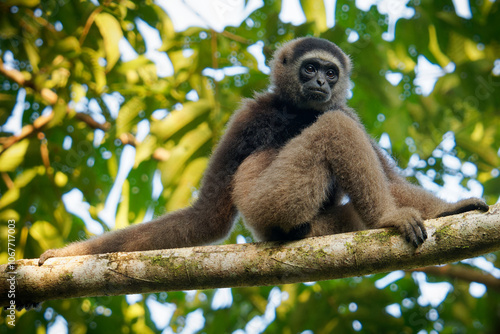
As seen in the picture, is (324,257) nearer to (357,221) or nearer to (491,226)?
(357,221)

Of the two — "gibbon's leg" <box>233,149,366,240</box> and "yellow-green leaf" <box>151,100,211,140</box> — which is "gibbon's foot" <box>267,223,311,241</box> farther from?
"yellow-green leaf" <box>151,100,211,140</box>

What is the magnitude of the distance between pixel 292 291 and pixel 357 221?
3047mm

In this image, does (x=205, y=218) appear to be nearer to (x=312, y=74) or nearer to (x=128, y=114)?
(x=128, y=114)

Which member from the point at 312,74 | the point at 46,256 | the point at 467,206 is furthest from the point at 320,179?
the point at 46,256

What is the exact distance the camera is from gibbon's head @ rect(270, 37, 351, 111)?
21.5 ft

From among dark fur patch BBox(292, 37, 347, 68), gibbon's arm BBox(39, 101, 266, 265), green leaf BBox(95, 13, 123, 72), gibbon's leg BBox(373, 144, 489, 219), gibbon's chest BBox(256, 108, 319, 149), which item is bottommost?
gibbon's leg BBox(373, 144, 489, 219)

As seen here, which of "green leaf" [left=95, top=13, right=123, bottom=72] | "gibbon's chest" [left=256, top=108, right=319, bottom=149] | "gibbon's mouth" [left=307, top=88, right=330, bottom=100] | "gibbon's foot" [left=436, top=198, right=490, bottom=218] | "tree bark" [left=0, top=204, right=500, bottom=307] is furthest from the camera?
"green leaf" [left=95, top=13, right=123, bottom=72]

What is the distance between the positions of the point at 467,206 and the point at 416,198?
0.89 meters

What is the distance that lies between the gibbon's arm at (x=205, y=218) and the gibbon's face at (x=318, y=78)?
97 cm

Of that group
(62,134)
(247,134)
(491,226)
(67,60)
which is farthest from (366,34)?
(62,134)

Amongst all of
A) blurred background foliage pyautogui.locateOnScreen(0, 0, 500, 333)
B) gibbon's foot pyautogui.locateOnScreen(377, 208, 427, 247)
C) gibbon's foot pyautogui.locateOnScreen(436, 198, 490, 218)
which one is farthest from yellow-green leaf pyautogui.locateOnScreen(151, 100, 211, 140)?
gibbon's foot pyautogui.locateOnScreen(436, 198, 490, 218)

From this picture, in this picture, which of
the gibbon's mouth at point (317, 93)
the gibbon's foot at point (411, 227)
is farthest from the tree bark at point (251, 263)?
the gibbon's mouth at point (317, 93)

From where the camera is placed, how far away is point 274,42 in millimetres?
7629

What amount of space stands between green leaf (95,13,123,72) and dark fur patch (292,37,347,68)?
2552 mm
